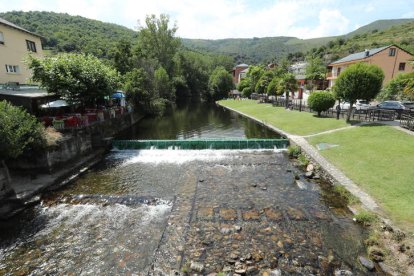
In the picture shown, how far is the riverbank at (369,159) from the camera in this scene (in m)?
11.5

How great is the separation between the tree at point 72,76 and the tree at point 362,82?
25.1 metres

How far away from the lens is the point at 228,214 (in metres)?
12.5

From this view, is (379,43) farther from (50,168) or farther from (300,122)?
(50,168)

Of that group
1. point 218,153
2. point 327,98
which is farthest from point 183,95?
point 218,153

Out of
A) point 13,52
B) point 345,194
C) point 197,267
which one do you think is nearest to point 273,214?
point 345,194

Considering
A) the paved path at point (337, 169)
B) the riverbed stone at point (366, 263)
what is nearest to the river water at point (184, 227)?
the riverbed stone at point (366, 263)

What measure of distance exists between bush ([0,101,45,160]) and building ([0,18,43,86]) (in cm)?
1273

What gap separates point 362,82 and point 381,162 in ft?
Result: 41.0

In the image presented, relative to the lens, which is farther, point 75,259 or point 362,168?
point 362,168

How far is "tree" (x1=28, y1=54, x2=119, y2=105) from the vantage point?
73.0 feet

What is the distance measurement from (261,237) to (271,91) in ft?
143

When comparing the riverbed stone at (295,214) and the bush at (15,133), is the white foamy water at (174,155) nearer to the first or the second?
the bush at (15,133)

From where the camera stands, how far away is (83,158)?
20.9 m

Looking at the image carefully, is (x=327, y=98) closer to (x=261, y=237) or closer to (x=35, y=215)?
(x=261, y=237)
